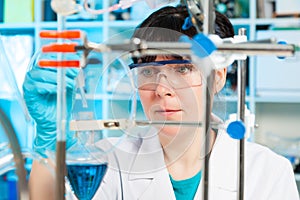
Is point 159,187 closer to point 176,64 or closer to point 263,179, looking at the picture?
point 263,179

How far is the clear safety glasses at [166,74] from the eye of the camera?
2.80ft

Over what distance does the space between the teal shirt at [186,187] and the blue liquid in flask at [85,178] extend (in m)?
0.41

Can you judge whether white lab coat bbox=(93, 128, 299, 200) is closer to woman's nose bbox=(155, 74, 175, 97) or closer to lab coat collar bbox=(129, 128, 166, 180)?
lab coat collar bbox=(129, 128, 166, 180)

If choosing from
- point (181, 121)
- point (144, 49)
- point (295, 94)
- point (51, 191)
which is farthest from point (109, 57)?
point (295, 94)

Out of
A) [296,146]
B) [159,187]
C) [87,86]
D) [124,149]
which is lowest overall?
[296,146]

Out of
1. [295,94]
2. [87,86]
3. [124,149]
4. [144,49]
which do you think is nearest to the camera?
[144,49]

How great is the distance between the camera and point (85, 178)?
81 cm

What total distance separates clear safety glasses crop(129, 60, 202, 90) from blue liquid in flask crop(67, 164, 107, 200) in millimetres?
164

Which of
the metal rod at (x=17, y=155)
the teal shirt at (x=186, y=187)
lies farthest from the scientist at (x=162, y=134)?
the metal rod at (x=17, y=155)

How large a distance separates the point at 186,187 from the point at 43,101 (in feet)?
1.40

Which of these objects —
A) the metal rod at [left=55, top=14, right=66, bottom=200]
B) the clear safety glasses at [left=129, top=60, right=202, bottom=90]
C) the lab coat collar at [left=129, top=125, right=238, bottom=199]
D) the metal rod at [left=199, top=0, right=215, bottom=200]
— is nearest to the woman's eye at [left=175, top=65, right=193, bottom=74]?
the clear safety glasses at [left=129, top=60, right=202, bottom=90]

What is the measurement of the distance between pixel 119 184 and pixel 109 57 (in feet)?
1.82

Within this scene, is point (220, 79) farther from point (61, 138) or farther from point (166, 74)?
point (61, 138)

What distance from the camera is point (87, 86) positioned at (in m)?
0.81
